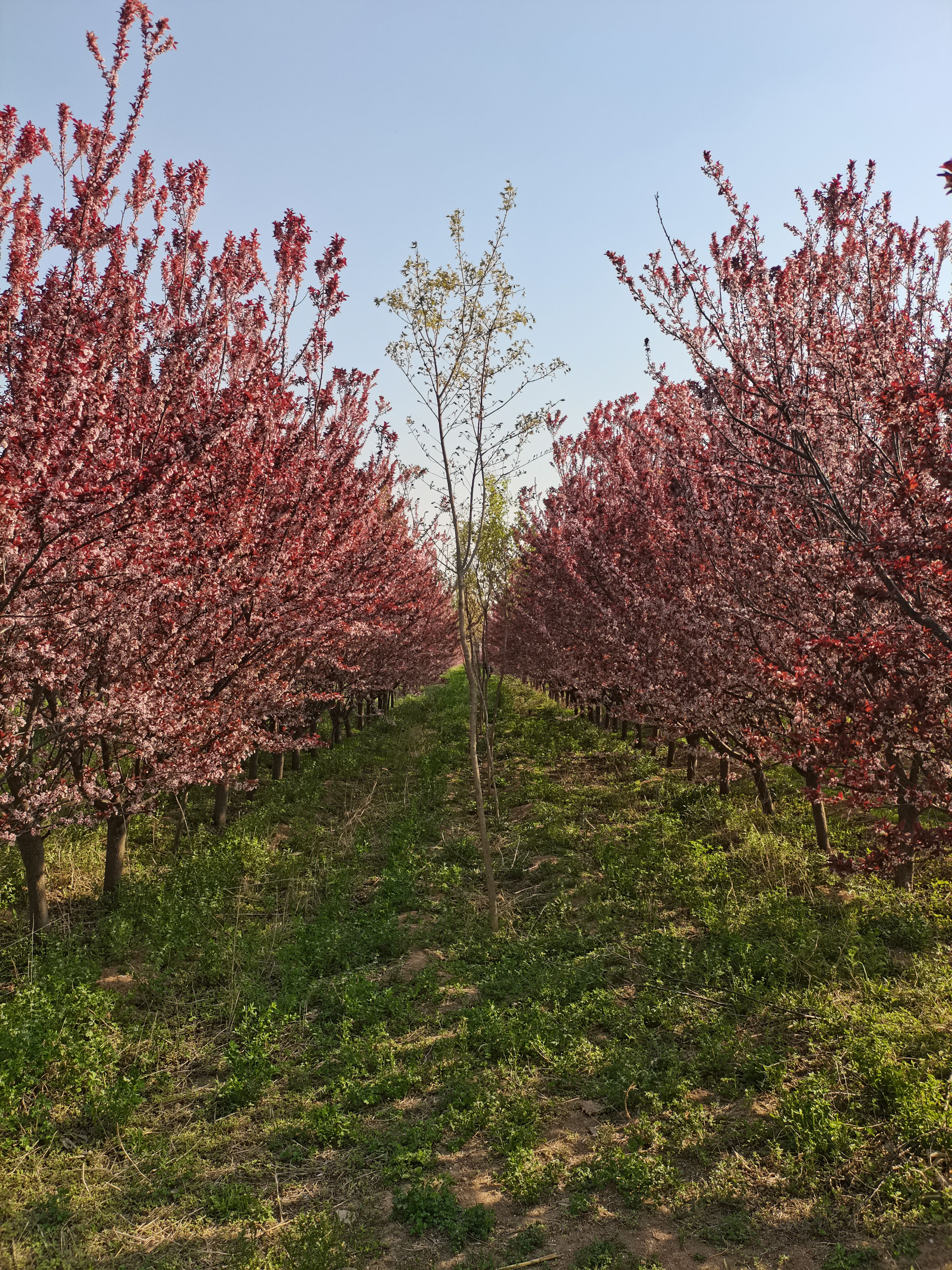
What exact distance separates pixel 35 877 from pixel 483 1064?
4605 mm

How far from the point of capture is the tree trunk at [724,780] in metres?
10.5

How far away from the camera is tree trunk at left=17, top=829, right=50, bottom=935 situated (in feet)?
21.9

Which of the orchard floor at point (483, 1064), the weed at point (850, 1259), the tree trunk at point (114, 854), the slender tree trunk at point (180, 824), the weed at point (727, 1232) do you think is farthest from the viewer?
the slender tree trunk at point (180, 824)

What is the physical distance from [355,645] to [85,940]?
8558 millimetres

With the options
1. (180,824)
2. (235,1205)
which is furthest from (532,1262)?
(180,824)

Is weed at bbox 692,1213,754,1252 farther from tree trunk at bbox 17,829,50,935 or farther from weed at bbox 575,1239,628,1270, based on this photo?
tree trunk at bbox 17,829,50,935

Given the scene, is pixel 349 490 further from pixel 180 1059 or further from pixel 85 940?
pixel 180 1059

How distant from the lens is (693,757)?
11820mm

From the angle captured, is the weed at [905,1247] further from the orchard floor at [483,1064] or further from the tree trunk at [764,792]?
the tree trunk at [764,792]

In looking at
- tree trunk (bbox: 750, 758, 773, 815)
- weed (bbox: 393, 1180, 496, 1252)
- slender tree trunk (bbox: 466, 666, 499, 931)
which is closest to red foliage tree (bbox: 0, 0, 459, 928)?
slender tree trunk (bbox: 466, 666, 499, 931)

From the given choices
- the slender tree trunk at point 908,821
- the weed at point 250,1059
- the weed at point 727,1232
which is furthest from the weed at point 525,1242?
the slender tree trunk at point 908,821

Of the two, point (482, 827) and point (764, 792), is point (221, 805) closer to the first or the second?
point (482, 827)

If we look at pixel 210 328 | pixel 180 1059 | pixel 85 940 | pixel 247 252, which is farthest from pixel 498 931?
pixel 247 252

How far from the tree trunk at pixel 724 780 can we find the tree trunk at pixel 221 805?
7.22 m
